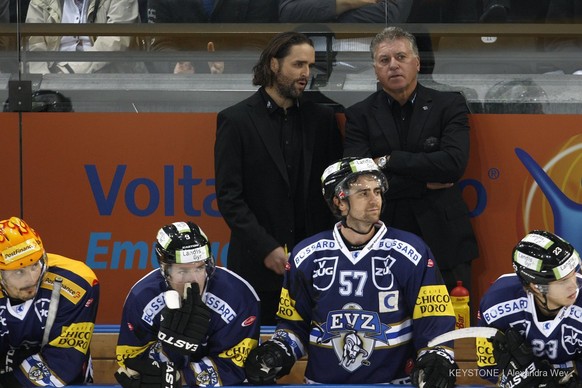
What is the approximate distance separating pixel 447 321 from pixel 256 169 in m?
1.53

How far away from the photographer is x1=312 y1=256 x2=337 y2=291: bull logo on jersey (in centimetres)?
483

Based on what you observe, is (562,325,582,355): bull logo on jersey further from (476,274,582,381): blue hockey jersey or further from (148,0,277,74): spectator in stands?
(148,0,277,74): spectator in stands

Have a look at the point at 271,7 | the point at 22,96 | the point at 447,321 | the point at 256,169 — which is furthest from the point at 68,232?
the point at 447,321

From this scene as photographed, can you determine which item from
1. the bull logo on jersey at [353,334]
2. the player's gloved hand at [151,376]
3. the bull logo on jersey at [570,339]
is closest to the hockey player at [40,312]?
the player's gloved hand at [151,376]

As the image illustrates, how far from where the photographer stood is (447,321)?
4.66 metres

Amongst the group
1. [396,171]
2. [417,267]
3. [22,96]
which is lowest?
[417,267]

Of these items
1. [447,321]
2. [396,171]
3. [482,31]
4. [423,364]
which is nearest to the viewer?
[423,364]

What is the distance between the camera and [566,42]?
602cm

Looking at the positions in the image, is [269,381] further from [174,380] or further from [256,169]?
[256,169]

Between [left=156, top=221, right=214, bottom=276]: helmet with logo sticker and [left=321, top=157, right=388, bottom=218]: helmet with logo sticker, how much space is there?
0.59m

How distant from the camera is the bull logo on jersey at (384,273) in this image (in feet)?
15.7

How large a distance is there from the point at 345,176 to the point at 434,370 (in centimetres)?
99

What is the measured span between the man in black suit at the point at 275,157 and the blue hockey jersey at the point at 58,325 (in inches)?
36.5

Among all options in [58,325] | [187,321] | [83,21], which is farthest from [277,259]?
[83,21]
